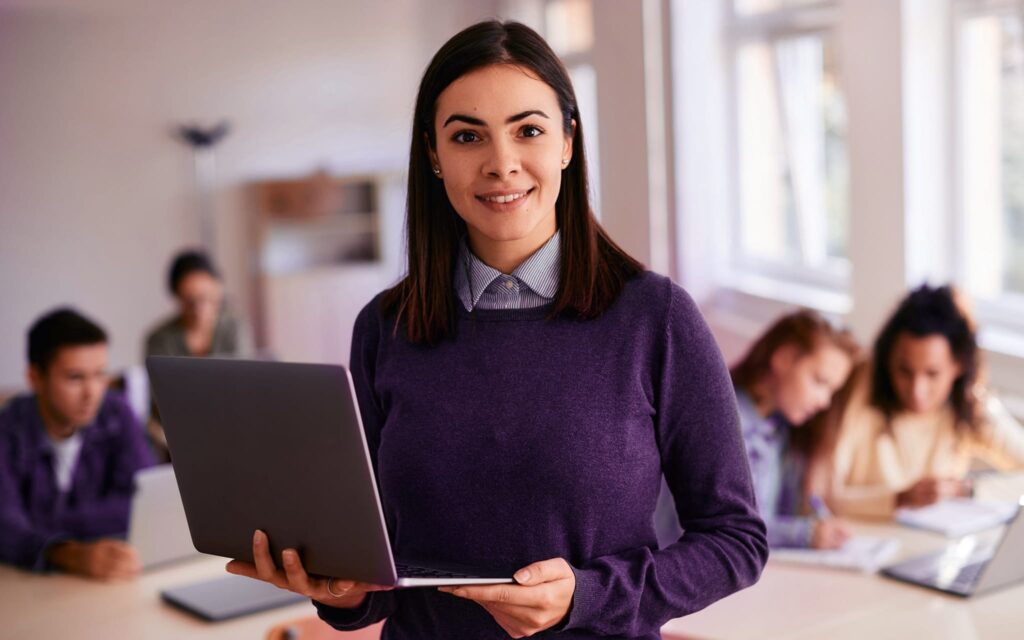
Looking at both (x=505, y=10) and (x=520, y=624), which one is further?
(x=505, y=10)

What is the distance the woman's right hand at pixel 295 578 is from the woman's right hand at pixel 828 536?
5.47 ft

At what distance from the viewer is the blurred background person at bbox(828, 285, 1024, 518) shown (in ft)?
10.9

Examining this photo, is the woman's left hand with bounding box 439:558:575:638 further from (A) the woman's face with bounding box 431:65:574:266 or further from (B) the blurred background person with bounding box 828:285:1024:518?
(B) the blurred background person with bounding box 828:285:1024:518

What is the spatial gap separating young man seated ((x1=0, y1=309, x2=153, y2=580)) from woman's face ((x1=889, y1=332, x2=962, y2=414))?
2274 mm

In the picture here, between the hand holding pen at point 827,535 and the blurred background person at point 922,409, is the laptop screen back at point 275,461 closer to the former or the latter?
the hand holding pen at point 827,535

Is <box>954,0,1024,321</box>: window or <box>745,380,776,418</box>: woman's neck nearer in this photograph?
<box>745,380,776,418</box>: woman's neck

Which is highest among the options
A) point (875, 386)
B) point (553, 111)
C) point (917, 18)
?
point (917, 18)

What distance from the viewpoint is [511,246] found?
1403 mm

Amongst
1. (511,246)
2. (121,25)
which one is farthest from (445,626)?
(121,25)

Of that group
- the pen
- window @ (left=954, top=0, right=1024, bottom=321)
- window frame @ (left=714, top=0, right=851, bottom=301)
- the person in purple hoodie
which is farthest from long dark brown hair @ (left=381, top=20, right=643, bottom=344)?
window frame @ (left=714, top=0, right=851, bottom=301)

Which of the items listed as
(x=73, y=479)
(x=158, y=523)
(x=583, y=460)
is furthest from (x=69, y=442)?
(x=583, y=460)

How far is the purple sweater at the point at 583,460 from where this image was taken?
130 cm

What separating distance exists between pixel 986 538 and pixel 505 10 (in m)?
6.73

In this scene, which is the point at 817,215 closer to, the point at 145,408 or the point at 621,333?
the point at 145,408
